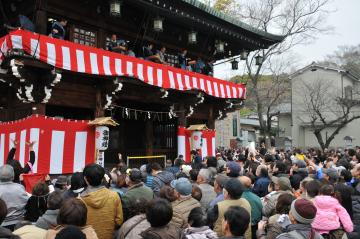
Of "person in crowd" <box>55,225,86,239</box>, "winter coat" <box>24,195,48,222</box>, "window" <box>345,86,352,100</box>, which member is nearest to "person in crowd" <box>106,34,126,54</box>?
"winter coat" <box>24,195,48,222</box>

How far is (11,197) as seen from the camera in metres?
4.59

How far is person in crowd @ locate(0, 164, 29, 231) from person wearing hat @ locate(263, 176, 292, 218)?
3420 mm

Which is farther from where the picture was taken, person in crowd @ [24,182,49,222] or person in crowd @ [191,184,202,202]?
person in crowd @ [191,184,202,202]

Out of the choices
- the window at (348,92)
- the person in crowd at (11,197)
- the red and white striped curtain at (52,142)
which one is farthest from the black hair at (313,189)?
the window at (348,92)

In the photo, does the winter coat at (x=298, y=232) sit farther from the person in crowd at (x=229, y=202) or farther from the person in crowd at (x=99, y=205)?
the person in crowd at (x=99, y=205)

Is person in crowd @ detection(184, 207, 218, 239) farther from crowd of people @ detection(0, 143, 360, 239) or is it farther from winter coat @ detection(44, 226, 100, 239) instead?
winter coat @ detection(44, 226, 100, 239)

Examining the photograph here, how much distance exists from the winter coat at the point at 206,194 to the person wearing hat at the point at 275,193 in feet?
2.84

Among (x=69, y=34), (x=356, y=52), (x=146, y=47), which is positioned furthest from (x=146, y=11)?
(x=356, y=52)

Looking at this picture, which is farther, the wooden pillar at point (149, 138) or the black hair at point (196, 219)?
the wooden pillar at point (149, 138)

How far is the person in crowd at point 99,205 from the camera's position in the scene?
13.0ft

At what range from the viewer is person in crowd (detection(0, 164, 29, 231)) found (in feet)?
14.9

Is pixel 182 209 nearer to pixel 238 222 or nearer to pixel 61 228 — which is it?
pixel 238 222

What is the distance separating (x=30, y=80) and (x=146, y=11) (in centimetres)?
549

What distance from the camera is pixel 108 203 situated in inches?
161
